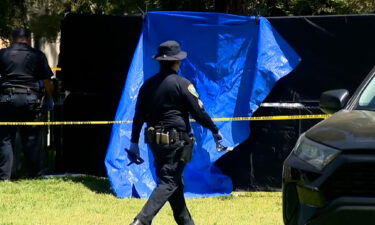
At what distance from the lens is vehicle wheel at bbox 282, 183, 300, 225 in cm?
495

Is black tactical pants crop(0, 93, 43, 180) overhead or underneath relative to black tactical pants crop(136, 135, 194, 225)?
underneath

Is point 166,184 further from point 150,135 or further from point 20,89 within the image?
point 20,89

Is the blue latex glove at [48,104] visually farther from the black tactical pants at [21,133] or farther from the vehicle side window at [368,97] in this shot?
the vehicle side window at [368,97]

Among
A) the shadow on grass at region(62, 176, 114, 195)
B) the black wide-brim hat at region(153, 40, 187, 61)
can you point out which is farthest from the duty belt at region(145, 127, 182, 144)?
the shadow on grass at region(62, 176, 114, 195)

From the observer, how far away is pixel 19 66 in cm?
982

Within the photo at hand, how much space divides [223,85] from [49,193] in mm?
2547

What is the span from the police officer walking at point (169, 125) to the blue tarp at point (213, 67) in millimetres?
2242

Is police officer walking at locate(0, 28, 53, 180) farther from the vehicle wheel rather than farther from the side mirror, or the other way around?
the vehicle wheel

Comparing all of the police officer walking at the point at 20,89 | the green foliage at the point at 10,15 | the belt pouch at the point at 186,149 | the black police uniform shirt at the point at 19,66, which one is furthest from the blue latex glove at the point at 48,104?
the belt pouch at the point at 186,149

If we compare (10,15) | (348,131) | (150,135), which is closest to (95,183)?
(150,135)

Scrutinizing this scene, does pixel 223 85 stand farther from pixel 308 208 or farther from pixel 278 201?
pixel 308 208

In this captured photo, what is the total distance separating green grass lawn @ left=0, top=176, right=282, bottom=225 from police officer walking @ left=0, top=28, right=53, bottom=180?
550 millimetres

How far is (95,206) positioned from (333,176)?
4.23 m

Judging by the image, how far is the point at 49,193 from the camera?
912 centimetres
